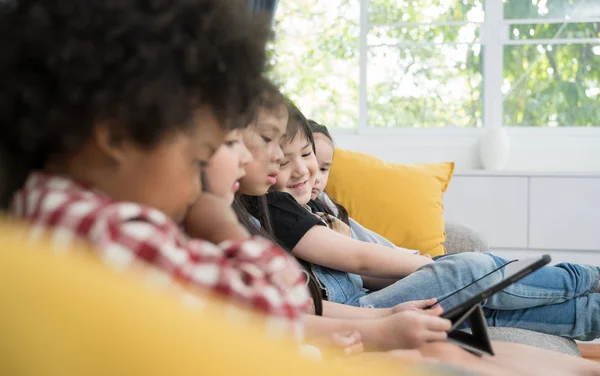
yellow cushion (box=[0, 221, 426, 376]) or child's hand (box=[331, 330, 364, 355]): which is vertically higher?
yellow cushion (box=[0, 221, 426, 376])

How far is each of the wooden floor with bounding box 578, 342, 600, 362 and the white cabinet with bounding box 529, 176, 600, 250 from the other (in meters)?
0.66

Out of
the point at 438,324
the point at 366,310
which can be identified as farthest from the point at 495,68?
the point at 438,324

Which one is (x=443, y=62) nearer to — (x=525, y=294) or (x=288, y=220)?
(x=525, y=294)

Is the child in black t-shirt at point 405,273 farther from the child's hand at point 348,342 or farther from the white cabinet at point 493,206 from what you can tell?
the white cabinet at point 493,206

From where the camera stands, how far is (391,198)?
3.11m

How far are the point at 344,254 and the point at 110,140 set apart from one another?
110cm

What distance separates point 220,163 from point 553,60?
386cm

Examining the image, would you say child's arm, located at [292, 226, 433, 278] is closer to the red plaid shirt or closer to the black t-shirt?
the black t-shirt

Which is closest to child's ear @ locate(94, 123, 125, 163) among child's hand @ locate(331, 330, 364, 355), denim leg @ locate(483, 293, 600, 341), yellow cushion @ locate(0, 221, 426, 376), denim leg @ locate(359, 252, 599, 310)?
yellow cushion @ locate(0, 221, 426, 376)

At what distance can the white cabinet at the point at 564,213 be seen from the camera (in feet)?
13.2

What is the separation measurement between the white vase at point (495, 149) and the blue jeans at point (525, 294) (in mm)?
2359

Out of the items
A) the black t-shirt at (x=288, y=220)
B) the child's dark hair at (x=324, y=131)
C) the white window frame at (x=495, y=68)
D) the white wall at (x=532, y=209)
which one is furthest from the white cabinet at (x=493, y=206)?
the black t-shirt at (x=288, y=220)

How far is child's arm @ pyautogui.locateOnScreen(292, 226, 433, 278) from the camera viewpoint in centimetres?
177

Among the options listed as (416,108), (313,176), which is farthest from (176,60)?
(416,108)
